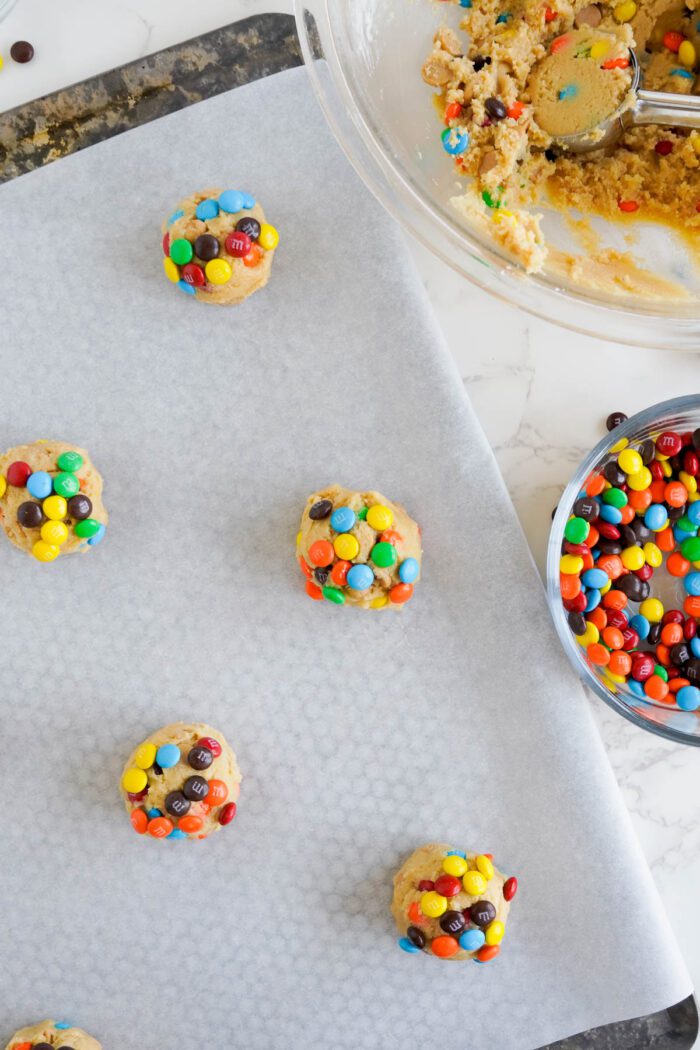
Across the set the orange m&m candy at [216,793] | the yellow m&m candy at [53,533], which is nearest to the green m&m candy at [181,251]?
the yellow m&m candy at [53,533]

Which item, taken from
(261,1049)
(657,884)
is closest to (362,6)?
(657,884)

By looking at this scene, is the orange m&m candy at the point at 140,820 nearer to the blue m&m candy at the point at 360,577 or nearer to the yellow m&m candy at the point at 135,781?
the yellow m&m candy at the point at 135,781

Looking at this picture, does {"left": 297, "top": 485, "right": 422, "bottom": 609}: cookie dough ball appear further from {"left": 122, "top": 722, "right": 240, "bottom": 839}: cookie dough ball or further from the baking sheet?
{"left": 122, "top": 722, "right": 240, "bottom": 839}: cookie dough ball

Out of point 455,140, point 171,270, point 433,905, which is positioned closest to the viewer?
point 455,140

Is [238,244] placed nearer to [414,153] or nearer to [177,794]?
[414,153]

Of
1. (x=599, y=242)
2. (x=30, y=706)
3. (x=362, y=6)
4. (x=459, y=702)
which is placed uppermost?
(x=362, y=6)

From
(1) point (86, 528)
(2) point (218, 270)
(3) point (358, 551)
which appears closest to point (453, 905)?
(3) point (358, 551)

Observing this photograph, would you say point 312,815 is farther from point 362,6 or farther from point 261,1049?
point 362,6
